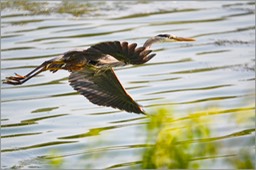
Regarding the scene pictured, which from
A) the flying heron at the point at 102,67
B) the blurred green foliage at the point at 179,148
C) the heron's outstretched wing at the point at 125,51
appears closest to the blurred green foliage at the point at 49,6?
the flying heron at the point at 102,67

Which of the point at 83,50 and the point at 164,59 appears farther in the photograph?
the point at 164,59

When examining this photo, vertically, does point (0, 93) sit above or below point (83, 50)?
below

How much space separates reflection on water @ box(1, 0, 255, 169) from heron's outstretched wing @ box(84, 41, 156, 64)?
1408mm

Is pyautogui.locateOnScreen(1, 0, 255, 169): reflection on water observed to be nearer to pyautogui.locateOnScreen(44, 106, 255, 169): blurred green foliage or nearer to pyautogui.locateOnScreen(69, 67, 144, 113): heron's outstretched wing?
pyautogui.locateOnScreen(69, 67, 144, 113): heron's outstretched wing

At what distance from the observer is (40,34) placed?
13.9 metres

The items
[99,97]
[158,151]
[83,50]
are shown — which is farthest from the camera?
[99,97]

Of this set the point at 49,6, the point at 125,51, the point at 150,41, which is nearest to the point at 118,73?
the point at 49,6

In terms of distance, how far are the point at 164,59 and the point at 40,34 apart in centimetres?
228

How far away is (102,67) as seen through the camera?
5.78 meters

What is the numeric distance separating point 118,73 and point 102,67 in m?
6.45

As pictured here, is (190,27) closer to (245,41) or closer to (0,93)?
(245,41)

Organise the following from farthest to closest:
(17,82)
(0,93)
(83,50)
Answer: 1. (0,93)
2. (17,82)
3. (83,50)

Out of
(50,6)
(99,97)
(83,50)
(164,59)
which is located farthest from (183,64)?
(83,50)

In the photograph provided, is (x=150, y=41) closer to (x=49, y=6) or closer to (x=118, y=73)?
(x=118, y=73)
